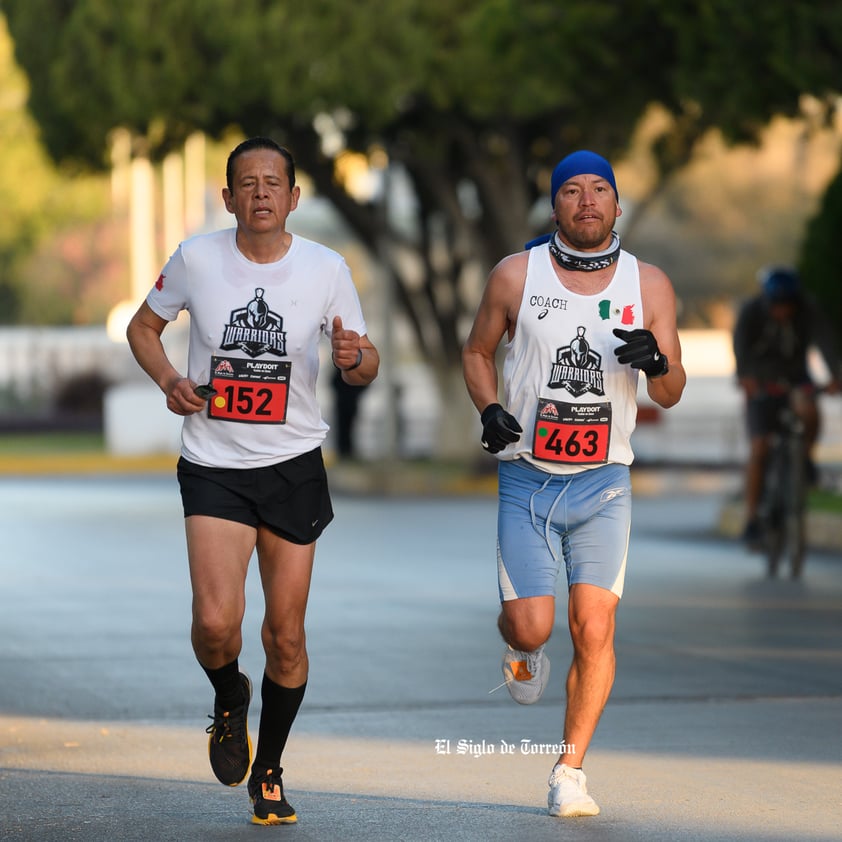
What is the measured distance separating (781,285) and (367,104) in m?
11.6

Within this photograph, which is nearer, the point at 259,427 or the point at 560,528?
the point at 259,427

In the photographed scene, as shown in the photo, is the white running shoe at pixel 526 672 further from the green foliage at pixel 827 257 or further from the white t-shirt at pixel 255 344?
the green foliage at pixel 827 257

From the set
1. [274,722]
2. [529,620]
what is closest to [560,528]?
[529,620]

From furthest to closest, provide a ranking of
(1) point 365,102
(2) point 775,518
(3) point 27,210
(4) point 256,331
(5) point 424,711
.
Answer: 1. (3) point 27,210
2. (1) point 365,102
3. (2) point 775,518
4. (5) point 424,711
5. (4) point 256,331

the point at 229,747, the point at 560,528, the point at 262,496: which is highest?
the point at 262,496

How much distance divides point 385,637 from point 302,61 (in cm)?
1481

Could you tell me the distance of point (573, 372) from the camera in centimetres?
693

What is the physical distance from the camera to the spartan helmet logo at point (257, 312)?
677 cm

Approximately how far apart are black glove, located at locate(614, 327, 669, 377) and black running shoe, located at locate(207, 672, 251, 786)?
64.8 inches

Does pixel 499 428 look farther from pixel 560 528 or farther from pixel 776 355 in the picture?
pixel 776 355

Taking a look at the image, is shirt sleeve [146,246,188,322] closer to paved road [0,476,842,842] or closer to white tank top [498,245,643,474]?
white tank top [498,245,643,474]

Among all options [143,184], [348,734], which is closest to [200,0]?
[348,734]

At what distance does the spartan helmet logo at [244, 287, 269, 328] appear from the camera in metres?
6.77

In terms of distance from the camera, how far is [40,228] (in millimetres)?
65812
